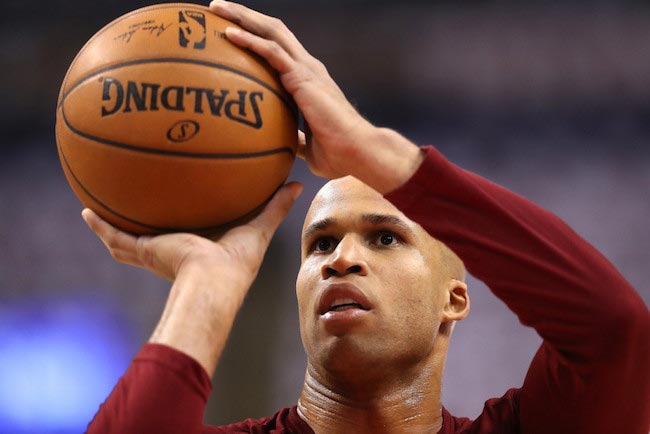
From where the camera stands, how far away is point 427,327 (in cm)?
266

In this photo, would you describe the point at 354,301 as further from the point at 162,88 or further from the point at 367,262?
the point at 162,88

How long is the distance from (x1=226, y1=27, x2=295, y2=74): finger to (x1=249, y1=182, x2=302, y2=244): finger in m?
0.32

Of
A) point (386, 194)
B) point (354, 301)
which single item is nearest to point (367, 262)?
point (354, 301)

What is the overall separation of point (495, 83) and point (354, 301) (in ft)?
9.47

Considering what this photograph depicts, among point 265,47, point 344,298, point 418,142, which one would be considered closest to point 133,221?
point 265,47

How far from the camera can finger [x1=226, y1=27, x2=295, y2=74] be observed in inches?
81.2

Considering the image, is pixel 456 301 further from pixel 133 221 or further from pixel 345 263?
pixel 133 221

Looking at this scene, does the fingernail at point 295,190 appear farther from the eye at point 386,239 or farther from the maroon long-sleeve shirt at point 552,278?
the eye at point 386,239

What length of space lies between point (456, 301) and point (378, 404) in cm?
49

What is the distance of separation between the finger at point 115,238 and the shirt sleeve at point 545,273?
2.23 feet

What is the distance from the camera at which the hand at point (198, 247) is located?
2.00 m

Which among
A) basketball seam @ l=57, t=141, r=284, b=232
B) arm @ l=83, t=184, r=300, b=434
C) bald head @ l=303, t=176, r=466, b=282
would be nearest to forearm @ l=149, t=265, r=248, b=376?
arm @ l=83, t=184, r=300, b=434

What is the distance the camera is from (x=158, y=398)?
1.79 meters

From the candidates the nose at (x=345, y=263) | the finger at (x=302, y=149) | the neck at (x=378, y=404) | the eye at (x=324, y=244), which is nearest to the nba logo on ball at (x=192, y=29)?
the finger at (x=302, y=149)
